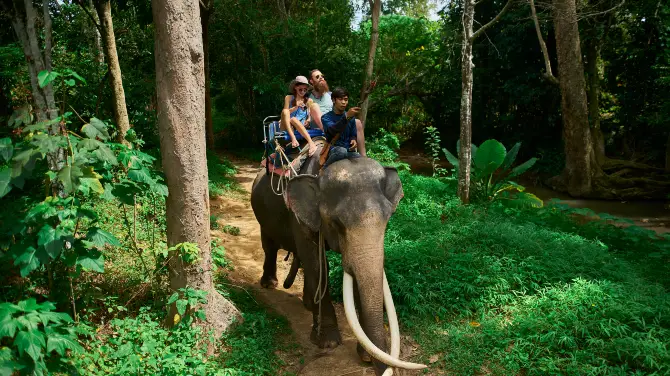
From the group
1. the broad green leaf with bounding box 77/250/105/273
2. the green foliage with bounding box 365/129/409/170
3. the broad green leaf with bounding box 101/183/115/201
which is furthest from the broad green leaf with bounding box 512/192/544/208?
the broad green leaf with bounding box 77/250/105/273

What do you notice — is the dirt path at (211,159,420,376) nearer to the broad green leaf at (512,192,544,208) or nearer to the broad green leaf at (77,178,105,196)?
the broad green leaf at (77,178,105,196)

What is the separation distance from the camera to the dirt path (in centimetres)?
458

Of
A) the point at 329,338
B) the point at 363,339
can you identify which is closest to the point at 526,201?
the point at 329,338

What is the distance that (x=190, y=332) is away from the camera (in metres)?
4.19

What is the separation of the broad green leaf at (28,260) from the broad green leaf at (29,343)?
1.81 ft

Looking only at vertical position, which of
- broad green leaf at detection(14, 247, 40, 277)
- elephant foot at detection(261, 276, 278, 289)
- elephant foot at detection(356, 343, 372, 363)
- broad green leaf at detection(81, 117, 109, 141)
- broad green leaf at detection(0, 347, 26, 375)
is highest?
broad green leaf at detection(81, 117, 109, 141)

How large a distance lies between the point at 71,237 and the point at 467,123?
7067mm

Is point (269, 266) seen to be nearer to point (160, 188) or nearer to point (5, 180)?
point (160, 188)

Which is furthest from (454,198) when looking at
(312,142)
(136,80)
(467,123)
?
(136,80)

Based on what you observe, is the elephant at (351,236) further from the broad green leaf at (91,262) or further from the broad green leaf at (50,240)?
the broad green leaf at (50,240)

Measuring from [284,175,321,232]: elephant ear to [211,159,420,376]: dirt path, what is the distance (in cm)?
131

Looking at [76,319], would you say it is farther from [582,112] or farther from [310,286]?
[582,112]

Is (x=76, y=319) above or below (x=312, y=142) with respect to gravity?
below

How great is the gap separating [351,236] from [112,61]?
5846mm
